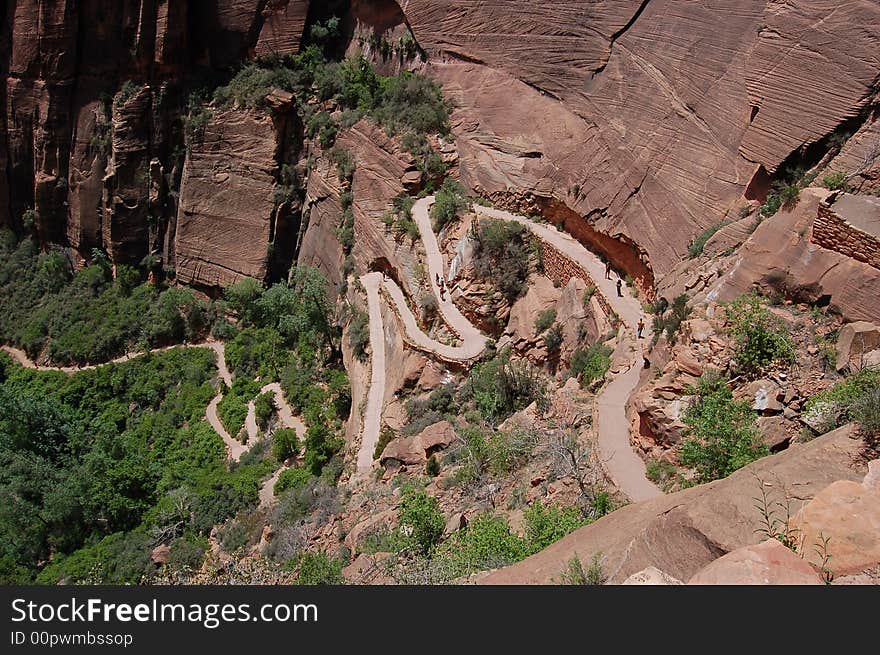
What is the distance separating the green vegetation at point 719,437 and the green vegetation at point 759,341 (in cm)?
83

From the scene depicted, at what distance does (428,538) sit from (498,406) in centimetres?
671

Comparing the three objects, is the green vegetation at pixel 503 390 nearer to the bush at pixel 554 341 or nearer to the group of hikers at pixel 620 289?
the bush at pixel 554 341

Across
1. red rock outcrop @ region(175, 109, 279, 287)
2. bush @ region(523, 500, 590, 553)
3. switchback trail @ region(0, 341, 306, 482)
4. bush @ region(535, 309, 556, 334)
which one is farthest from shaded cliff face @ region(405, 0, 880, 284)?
switchback trail @ region(0, 341, 306, 482)

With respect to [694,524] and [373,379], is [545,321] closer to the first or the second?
[373,379]

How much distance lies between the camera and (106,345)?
35.5 metres

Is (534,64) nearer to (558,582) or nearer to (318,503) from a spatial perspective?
(318,503)

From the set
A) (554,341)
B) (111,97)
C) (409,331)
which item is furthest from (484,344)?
(111,97)

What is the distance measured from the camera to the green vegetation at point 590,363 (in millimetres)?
18875

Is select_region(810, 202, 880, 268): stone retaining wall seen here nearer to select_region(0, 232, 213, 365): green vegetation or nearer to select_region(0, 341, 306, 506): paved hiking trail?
select_region(0, 341, 306, 506): paved hiking trail

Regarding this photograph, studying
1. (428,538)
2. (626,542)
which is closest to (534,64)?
(428,538)

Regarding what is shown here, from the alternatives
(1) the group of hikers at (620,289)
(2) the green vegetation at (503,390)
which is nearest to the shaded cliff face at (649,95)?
(1) the group of hikers at (620,289)

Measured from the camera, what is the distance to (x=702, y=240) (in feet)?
65.2

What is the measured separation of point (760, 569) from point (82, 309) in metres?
38.5

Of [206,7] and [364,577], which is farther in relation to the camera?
[206,7]
